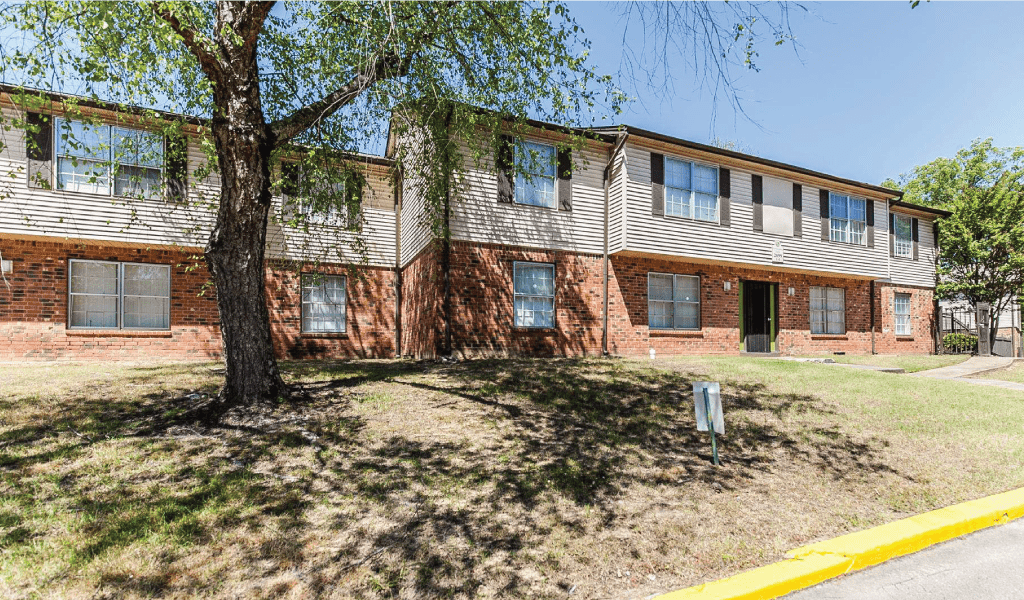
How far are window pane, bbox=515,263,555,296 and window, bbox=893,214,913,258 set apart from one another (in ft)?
49.1

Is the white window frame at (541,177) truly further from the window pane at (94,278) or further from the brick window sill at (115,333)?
the window pane at (94,278)

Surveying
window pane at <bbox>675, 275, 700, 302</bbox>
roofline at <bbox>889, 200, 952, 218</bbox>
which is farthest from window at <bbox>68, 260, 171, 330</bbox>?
roofline at <bbox>889, 200, 952, 218</bbox>

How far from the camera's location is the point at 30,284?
10.9 meters

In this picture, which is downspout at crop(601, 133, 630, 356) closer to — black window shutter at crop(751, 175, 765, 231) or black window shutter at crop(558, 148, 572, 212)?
black window shutter at crop(558, 148, 572, 212)

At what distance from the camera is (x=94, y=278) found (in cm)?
1144

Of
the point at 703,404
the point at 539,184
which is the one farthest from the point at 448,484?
the point at 539,184

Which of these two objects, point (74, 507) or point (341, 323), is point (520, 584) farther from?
point (341, 323)

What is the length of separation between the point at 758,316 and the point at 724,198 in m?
4.09

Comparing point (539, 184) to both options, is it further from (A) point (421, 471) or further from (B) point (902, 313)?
(B) point (902, 313)

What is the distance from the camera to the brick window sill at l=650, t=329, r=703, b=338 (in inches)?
530

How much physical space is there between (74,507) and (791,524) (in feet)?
18.5

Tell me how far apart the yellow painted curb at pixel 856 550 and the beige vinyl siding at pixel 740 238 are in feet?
28.6

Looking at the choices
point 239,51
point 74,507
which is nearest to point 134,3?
point 239,51

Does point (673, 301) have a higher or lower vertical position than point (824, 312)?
higher
